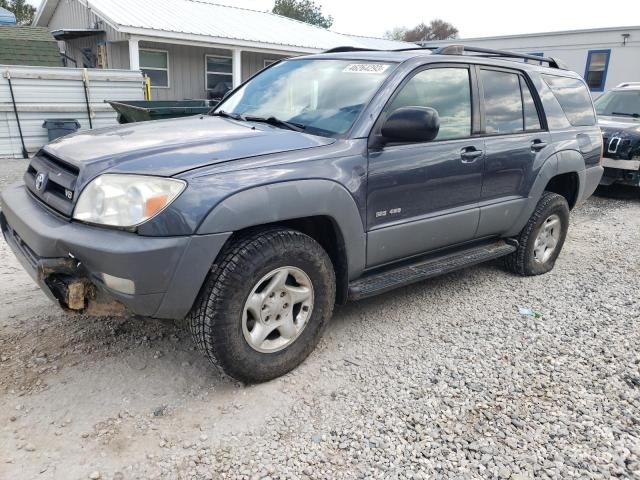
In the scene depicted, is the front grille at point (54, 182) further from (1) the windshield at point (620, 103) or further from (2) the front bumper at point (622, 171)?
(1) the windshield at point (620, 103)

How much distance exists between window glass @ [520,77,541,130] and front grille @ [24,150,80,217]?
351 centimetres

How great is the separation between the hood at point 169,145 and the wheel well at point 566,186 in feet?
9.56

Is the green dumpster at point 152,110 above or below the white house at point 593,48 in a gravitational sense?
below

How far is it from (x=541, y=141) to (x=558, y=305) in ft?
4.55

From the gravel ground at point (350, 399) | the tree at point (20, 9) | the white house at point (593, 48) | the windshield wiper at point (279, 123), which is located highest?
the tree at point (20, 9)

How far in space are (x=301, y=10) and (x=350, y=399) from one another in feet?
171

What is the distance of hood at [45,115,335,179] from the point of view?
263 cm

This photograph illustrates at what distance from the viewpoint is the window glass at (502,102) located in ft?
13.3

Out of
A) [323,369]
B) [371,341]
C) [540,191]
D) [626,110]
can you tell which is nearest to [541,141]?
[540,191]

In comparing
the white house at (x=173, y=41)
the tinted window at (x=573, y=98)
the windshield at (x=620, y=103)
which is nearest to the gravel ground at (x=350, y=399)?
the tinted window at (x=573, y=98)

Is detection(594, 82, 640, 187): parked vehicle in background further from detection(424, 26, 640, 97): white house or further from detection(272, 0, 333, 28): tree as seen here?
detection(272, 0, 333, 28): tree

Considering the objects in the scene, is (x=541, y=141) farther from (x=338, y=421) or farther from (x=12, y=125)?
(x=12, y=125)

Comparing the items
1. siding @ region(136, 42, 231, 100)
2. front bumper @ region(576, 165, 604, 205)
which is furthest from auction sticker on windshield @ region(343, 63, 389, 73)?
siding @ region(136, 42, 231, 100)

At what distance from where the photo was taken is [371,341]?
3.55 metres
